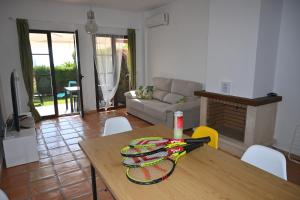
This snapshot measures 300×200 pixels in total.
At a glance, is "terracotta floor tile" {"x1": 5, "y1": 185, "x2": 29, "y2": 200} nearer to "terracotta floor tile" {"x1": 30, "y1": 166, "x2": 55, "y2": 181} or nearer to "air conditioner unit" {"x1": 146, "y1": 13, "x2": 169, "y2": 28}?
"terracotta floor tile" {"x1": 30, "y1": 166, "x2": 55, "y2": 181}

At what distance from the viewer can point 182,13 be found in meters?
4.48

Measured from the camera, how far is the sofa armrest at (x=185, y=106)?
12.5ft

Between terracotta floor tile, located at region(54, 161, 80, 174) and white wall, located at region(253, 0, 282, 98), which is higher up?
white wall, located at region(253, 0, 282, 98)

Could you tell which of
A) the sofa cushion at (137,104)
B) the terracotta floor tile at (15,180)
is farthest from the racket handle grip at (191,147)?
the sofa cushion at (137,104)

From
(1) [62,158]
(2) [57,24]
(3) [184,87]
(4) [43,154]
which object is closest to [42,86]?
(2) [57,24]

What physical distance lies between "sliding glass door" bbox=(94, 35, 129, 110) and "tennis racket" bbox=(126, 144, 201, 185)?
14.7ft

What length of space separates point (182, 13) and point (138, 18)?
1.75 m

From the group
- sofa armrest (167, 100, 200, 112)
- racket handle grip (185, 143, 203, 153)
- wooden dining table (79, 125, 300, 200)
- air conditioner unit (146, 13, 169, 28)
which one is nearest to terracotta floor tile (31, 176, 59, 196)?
wooden dining table (79, 125, 300, 200)

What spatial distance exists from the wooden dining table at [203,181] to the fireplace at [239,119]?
1663 millimetres

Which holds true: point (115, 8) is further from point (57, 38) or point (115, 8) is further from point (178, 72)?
point (178, 72)

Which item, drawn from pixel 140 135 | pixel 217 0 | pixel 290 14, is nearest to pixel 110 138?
pixel 140 135

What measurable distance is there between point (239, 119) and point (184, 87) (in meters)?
1.34

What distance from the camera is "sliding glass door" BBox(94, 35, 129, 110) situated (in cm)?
539

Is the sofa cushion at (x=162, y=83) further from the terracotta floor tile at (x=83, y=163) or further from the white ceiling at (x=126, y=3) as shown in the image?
the terracotta floor tile at (x=83, y=163)
